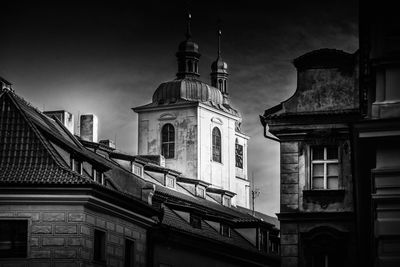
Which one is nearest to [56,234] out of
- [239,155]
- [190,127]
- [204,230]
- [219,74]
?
[204,230]

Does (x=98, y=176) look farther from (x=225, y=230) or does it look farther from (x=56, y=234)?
(x=225, y=230)

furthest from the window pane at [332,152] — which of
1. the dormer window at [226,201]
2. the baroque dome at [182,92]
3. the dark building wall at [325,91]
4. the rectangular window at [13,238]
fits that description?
the baroque dome at [182,92]

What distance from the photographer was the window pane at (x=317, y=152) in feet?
135

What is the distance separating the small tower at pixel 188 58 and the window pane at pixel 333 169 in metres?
72.3

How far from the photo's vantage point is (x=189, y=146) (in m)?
112

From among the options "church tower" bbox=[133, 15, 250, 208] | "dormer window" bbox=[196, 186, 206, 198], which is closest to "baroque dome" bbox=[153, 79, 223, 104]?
"church tower" bbox=[133, 15, 250, 208]

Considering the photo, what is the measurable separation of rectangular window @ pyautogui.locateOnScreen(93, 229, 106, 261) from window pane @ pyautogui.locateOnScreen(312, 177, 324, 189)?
6607mm

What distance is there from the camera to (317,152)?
41.0 m

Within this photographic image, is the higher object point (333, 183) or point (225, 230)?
point (225, 230)

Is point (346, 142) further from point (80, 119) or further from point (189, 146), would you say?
point (189, 146)

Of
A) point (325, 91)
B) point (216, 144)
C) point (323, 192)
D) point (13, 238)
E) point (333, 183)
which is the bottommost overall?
point (13, 238)

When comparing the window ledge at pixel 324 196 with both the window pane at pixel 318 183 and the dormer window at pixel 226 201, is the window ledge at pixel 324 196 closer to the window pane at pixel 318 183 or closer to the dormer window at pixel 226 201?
the window pane at pixel 318 183

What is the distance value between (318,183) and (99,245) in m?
6.97

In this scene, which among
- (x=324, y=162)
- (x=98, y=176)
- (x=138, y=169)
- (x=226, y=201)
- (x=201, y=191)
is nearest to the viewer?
(x=324, y=162)
